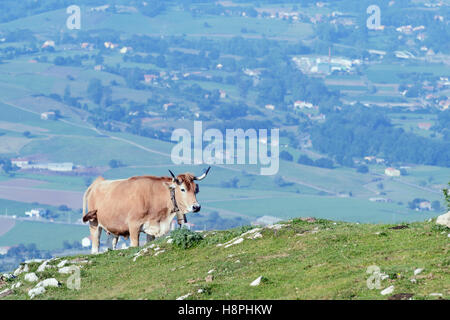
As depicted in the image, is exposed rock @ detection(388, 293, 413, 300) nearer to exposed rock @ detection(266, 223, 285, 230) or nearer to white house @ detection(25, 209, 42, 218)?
exposed rock @ detection(266, 223, 285, 230)

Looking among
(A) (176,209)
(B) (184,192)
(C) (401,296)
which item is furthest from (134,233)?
(C) (401,296)

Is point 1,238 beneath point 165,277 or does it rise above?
beneath

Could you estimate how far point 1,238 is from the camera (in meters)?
157

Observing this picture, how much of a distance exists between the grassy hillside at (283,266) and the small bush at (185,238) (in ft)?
0.19

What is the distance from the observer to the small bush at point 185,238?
19.7 m

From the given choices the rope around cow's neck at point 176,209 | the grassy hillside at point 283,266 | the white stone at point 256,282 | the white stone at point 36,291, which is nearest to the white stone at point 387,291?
the grassy hillside at point 283,266

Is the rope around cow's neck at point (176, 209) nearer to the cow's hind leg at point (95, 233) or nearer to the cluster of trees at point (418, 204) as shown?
the cow's hind leg at point (95, 233)

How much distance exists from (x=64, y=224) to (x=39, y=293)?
14835 cm

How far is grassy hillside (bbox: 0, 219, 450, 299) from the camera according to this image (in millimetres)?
14969

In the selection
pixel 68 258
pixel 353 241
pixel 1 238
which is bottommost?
pixel 1 238
